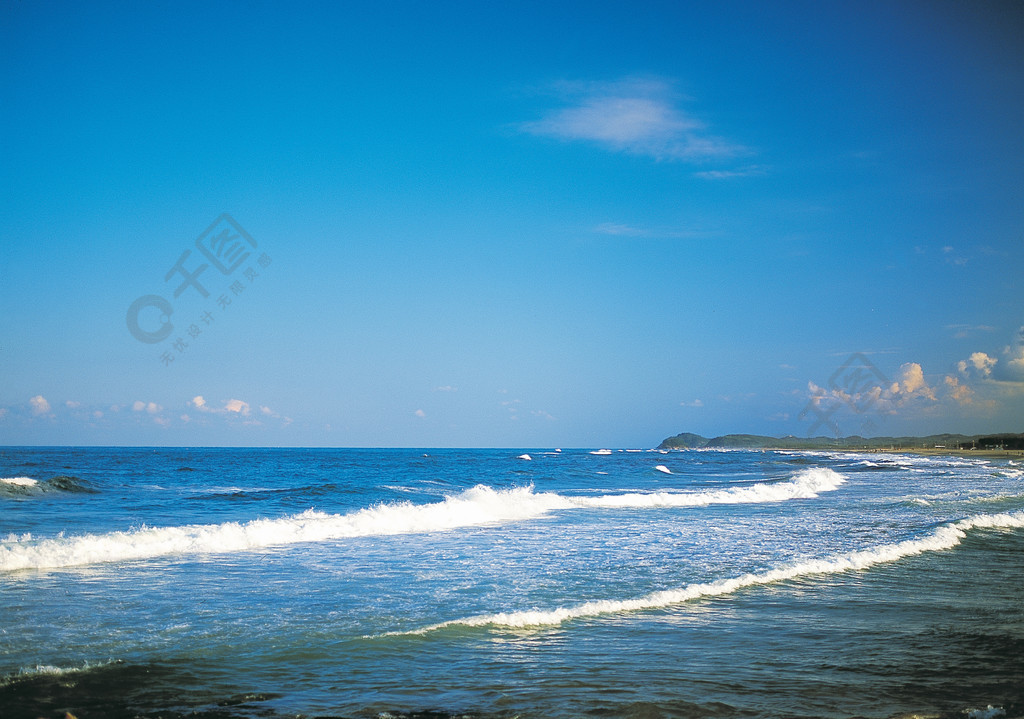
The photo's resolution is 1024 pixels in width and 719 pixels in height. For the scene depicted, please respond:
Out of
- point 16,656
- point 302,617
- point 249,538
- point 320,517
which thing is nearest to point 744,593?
point 302,617

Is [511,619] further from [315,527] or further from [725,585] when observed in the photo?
[315,527]

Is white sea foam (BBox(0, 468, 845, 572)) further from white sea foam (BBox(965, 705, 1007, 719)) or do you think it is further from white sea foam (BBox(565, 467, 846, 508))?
white sea foam (BBox(965, 705, 1007, 719))

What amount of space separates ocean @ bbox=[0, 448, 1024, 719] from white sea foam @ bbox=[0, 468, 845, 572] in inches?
4.4

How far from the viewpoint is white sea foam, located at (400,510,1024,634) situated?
27.7ft

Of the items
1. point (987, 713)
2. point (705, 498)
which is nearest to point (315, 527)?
point (987, 713)

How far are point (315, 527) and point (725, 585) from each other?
11270 mm

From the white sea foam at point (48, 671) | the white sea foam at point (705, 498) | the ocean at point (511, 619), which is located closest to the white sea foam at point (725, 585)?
the ocean at point (511, 619)

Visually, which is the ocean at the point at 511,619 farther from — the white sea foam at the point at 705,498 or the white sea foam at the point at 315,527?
the white sea foam at the point at 705,498

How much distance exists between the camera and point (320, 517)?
786 inches

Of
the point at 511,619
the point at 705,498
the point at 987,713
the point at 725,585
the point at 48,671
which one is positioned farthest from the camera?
the point at 705,498

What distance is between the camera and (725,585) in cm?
1049

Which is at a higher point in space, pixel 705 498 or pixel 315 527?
pixel 315 527

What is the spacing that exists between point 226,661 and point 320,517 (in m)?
13.5

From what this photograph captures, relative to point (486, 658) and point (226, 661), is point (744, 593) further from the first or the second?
point (226, 661)
